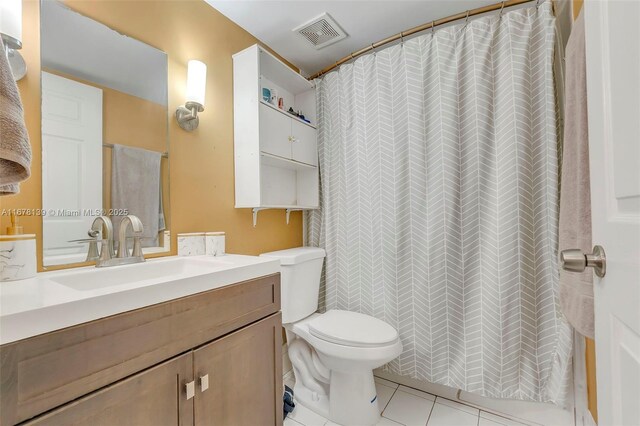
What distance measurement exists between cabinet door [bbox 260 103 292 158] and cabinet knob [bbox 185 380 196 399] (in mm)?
1111

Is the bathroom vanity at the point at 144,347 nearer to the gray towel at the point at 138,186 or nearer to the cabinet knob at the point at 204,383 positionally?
the cabinet knob at the point at 204,383

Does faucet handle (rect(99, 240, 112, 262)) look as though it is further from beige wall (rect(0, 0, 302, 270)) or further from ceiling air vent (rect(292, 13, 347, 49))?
ceiling air vent (rect(292, 13, 347, 49))

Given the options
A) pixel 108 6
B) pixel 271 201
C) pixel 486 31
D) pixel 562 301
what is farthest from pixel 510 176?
pixel 108 6

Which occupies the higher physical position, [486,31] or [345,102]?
[486,31]

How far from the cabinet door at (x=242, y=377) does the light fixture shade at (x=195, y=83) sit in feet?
3.46

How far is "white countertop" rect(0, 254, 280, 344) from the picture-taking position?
53 cm

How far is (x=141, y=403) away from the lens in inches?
27.2

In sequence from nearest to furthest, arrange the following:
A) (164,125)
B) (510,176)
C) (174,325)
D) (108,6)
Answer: (174,325) < (108,6) < (164,125) < (510,176)

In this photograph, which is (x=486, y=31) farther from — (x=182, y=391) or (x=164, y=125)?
(x=182, y=391)

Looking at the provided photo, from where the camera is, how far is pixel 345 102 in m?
1.84

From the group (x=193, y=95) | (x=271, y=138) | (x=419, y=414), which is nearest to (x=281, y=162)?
(x=271, y=138)

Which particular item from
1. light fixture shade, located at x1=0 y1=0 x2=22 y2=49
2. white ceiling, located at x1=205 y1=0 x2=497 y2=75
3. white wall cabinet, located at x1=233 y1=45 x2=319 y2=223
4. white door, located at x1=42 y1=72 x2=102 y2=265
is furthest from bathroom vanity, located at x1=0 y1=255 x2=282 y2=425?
white ceiling, located at x1=205 y1=0 x2=497 y2=75

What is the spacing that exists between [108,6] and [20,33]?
0.36m

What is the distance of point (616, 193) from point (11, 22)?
1.56 metres
